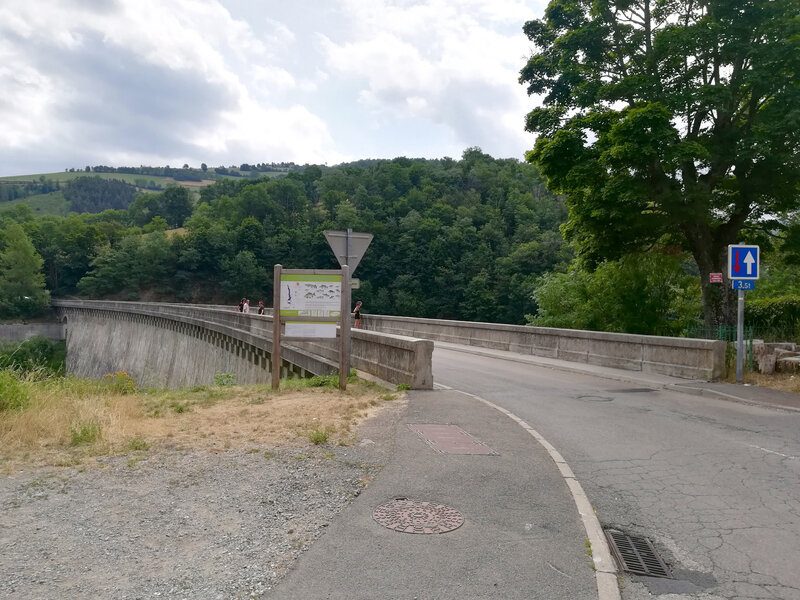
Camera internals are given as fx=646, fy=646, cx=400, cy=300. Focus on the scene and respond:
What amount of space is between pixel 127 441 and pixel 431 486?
389 centimetres

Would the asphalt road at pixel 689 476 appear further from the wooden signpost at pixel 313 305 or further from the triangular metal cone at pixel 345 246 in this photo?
the triangular metal cone at pixel 345 246

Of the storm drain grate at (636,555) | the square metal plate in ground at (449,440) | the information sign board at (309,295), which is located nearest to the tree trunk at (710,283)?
the information sign board at (309,295)

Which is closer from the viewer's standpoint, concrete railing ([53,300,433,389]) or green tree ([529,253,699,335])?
concrete railing ([53,300,433,389])

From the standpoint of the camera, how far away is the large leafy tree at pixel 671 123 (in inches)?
795

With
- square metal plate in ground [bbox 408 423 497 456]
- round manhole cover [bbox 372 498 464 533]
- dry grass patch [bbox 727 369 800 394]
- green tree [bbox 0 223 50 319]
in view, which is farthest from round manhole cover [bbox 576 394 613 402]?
green tree [bbox 0 223 50 319]

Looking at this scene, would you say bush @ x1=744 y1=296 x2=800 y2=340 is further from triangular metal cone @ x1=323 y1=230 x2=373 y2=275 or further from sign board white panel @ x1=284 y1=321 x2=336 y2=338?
sign board white panel @ x1=284 y1=321 x2=336 y2=338

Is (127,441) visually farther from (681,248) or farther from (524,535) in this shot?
(681,248)

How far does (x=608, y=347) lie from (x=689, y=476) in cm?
1157

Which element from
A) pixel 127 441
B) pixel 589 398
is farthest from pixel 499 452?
pixel 589 398

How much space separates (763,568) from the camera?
14.9 feet

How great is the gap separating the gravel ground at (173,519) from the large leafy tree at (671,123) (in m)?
16.6

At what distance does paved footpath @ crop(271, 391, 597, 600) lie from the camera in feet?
13.1

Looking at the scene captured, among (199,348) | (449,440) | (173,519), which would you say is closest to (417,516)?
(173,519)

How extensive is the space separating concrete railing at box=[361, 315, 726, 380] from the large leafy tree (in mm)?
4788
